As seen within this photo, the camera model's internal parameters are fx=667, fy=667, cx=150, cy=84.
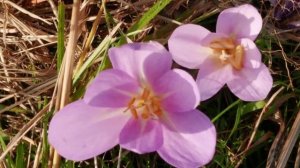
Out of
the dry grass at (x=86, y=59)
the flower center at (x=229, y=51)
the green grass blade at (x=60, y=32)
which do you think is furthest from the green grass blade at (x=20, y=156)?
the flower center at (x=229, y=51)

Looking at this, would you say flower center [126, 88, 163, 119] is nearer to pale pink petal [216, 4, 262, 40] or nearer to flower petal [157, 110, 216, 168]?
flower petal [157, 110, 216, 168]

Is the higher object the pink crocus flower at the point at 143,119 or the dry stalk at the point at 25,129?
the pink crocus flower at the point at 143,119

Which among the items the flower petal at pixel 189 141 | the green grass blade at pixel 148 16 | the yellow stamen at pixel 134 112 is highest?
the green grass blade at pixel 148 16

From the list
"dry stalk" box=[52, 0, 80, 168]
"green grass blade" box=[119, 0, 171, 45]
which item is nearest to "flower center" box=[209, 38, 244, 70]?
"green grass blade" box=[119, 0, 171, 45]

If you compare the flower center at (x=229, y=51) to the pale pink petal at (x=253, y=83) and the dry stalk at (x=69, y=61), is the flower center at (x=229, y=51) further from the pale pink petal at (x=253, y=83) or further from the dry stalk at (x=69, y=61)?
the dry stalk at (x=69, y=61)

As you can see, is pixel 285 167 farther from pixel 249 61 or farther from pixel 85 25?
pixel 85 25

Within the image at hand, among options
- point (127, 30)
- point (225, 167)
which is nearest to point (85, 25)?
point (127, 30)
